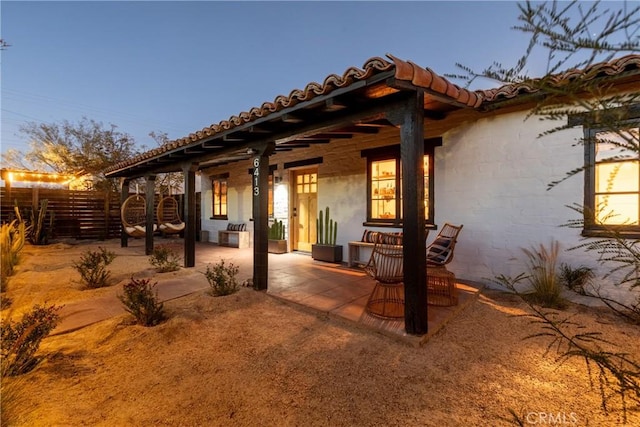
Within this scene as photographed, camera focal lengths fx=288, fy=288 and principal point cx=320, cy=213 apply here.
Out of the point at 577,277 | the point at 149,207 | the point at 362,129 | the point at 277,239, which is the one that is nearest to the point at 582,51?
the point at 577,277

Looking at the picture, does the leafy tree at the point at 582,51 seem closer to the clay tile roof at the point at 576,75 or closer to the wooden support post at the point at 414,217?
the clay tile roof at the point at 576,75

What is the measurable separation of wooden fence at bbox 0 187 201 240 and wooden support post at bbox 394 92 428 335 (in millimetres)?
10034

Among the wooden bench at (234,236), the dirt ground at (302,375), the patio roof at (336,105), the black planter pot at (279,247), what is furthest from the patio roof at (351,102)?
the wooden bench at (234,236)

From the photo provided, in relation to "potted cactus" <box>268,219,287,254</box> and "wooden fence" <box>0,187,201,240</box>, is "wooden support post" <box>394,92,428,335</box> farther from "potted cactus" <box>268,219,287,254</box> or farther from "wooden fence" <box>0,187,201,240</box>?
"wooden fence" <box>0,187,201,240</box>

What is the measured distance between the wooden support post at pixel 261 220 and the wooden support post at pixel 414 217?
224cm

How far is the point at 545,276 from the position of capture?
12.0 feet

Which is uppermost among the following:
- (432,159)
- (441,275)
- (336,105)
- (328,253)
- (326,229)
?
(336,105)

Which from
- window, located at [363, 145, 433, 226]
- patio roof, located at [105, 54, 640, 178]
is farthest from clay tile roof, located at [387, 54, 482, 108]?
window, located at [363, 145, 433, 226]

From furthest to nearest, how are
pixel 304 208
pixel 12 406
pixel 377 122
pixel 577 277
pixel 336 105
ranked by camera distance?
pixel 304 208 → pixel 377 122 → pixel 577 277 → pixel 336 105 → pixel 12 406

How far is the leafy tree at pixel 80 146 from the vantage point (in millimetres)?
15332

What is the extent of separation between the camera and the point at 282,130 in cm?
418

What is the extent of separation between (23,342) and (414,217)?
344 centimetres

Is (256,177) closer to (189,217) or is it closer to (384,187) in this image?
(189,217)

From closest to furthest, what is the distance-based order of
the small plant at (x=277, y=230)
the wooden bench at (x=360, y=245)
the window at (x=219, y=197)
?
the wooden bench at (x=360, y=245) < the small plant at (x=277, y=230) < the window at (x=219, y=197)
